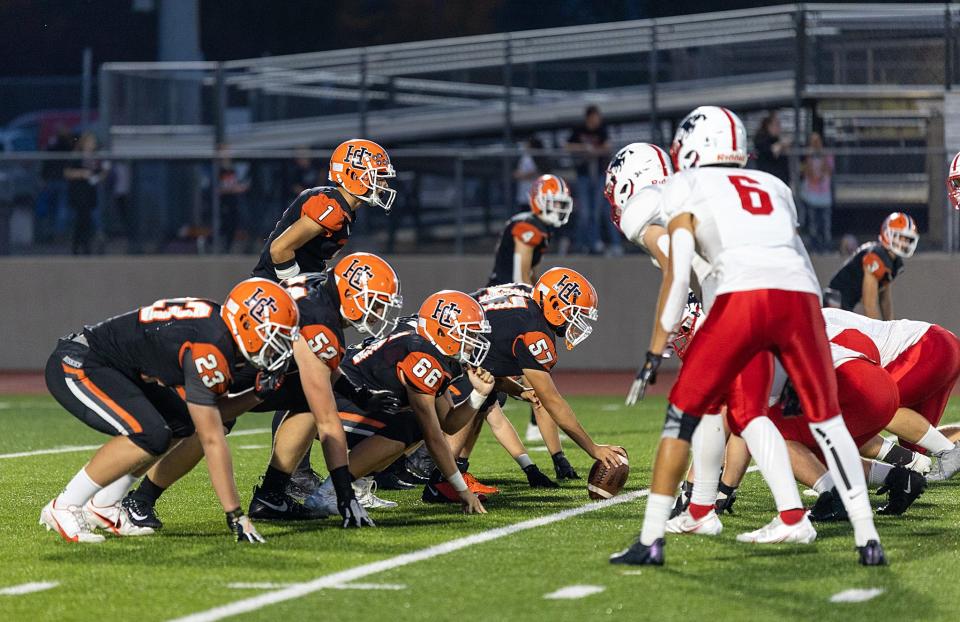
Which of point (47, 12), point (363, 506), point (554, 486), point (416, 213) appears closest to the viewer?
point (363, 506)

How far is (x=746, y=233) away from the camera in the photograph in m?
5.99

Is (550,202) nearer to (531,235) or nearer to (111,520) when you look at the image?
(531,235)

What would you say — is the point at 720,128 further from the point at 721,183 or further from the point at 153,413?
the point at 153,413

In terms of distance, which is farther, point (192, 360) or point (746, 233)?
point (192, 360)

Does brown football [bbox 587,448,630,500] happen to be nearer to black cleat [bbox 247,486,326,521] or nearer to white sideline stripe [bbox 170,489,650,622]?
white sideline stripe [bbox 170,489,650,622]

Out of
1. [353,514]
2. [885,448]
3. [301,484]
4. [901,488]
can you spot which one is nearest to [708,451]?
[901,488]

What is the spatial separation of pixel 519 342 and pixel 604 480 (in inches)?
34.6

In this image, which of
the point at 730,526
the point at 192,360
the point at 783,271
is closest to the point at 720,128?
the point at 783,271

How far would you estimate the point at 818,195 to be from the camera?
16.1 meters

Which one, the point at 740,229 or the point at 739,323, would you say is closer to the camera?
the point at 739,323

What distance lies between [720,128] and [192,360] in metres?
2.34

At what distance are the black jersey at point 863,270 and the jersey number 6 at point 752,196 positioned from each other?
20.3 feet

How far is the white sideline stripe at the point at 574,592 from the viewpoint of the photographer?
215 inches

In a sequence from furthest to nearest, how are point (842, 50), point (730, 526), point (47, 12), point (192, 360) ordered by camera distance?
point (47, 12), point (842, 50), point (730, 526), point (192, 360)
